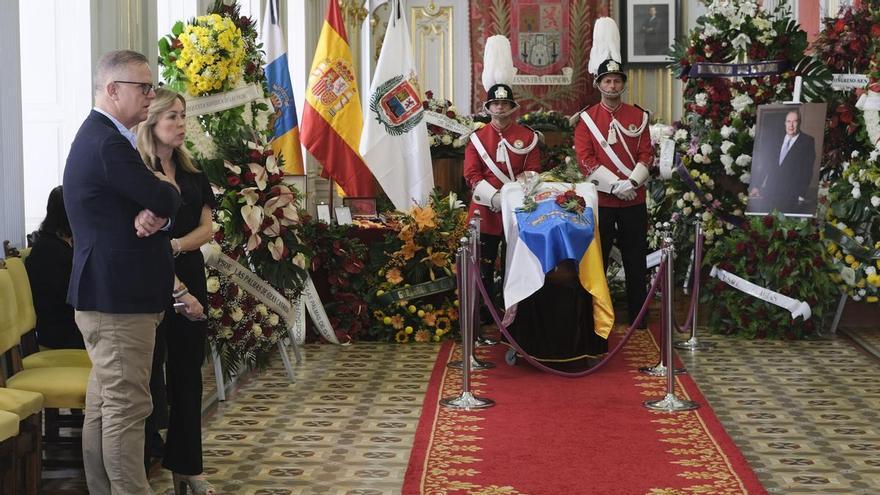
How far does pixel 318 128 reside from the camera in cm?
1063

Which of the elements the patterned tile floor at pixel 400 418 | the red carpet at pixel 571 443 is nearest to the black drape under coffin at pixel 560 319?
the red carpet at pixel 571 443

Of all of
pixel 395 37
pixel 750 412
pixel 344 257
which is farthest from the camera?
pixel 395 37

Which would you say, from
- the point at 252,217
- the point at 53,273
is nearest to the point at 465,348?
the point at 252,217

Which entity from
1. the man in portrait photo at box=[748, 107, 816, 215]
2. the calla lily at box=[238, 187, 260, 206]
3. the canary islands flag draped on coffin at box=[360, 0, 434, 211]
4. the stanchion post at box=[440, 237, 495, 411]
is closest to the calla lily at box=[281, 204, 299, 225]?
the calla lily at box=[238, 187, 260, 206]

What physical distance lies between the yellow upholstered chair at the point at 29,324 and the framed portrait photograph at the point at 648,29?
40.8 feet

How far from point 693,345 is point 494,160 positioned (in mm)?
2108

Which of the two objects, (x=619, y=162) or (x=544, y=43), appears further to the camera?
(x=544, y=43)

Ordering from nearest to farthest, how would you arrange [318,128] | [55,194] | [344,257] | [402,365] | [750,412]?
[55,194], [750,412], [402,365], [344,257], [318,128]

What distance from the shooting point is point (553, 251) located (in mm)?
7754

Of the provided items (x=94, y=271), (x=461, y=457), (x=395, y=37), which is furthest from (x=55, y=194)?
(x=395, y=37)

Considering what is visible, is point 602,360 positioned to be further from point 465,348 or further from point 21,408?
point 21,408

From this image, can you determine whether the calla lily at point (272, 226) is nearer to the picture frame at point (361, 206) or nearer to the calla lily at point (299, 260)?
the calla lily at point (299, 260)

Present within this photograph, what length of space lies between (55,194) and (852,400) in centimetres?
470

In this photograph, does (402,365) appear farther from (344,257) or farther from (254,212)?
(254,212)
